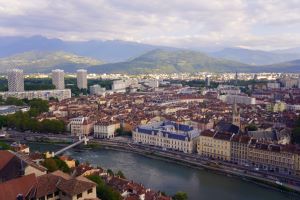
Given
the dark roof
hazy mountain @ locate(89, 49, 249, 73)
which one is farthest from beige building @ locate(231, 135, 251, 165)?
hazy mountain @ locate(89, 49, 249, 73)

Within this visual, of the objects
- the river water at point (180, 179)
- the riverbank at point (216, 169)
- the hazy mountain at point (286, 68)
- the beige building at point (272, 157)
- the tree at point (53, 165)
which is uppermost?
the hazy mountain at point (286, 68)

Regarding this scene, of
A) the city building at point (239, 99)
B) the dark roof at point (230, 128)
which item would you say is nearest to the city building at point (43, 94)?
the city building at point (239, 99)

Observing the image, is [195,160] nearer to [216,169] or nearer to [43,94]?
[216,169]

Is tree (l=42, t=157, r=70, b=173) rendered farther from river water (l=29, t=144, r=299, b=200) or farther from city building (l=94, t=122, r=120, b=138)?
city building (l=94, t=122, r=120, b=138)

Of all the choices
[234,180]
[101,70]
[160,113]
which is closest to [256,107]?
[160,113]

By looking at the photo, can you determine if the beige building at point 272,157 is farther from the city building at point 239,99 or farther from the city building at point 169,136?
the city building at point 239,99

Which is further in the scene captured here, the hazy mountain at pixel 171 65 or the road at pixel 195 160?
the hazy mountain at pixel 171 65
